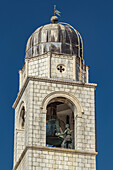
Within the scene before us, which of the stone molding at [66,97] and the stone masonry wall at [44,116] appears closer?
the stone masonry wall at [44,116]

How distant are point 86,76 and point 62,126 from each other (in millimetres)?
3620

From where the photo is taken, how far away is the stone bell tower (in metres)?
50.5

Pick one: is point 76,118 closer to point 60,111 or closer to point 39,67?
point 60,111

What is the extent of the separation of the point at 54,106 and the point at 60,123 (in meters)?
1.43

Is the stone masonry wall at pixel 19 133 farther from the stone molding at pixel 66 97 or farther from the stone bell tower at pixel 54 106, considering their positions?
the stone molding at pixel 66 97

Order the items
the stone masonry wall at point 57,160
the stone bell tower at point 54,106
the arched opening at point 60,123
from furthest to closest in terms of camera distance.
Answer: the arched opening at point 60,123
the stone bell tower at point 54,106
the stone masonry wall at point 57,160

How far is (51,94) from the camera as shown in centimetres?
5206

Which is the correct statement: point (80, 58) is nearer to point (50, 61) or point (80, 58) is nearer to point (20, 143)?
point (50, 61)

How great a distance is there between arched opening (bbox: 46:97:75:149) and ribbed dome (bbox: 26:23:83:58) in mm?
3189

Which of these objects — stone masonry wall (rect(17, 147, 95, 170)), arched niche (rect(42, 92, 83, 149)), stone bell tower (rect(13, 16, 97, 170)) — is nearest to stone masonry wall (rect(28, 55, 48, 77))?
stone bell tower (rect(13, 16, 97, 170))

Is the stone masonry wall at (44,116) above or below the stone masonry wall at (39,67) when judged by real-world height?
below

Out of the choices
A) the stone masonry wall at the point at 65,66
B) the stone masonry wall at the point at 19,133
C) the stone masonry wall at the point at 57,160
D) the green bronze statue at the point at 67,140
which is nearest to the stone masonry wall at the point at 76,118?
the stone masonry wall at the point at 57,160

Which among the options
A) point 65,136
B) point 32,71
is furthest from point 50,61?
point 65,136

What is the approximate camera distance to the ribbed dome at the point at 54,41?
2130 inches
